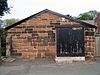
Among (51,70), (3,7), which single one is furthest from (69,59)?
(3,7)

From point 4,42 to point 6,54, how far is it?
3.70 feet

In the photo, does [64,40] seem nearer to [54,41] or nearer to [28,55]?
[54,41]

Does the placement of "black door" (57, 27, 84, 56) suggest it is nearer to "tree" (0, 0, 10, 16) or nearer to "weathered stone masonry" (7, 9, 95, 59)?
"weathered stone masonry" (7, 9, 95, 59)

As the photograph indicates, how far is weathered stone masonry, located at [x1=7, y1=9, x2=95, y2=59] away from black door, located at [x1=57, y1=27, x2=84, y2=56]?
1013 mm

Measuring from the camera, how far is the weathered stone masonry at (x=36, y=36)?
Answer: 78.6ft

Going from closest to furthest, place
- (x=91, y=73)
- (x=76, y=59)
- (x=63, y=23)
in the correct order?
1. (x=91, y=73)
2. (x=76, y=59)
3. (x=63, y=23)

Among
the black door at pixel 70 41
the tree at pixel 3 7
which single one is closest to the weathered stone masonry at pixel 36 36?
the black door at pixel 70 41

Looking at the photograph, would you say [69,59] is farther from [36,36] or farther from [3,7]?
[3,7]

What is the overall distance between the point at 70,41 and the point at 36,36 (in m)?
2.84

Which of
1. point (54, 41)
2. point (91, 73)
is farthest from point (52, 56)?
point (91, 73)

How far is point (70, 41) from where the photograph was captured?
75.0 feet

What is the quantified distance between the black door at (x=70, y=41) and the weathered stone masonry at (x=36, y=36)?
1013mm

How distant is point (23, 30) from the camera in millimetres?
24297

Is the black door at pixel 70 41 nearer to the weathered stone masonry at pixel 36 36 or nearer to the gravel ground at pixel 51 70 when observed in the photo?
the weathered stone masonry at pixel 36 36
